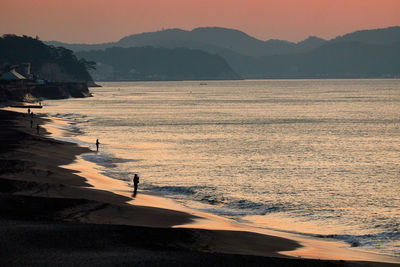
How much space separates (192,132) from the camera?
99.2 metres

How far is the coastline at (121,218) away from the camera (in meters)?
24.9

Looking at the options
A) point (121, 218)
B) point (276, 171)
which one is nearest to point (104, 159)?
point (276, 171)

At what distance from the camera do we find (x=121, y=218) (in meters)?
31.4

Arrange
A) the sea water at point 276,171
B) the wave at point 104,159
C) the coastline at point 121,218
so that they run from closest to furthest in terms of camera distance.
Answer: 1. the coastline at point 121,218
2. the sea water at point 276,171
3. the wave at point 104,159

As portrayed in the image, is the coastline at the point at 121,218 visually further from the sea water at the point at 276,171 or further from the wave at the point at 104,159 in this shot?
the wave at the point at 104,159

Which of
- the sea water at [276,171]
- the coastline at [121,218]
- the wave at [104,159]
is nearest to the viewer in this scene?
the coastline at [121,218]

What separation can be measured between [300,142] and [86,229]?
6165 centimetres

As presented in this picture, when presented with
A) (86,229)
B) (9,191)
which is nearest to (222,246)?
(86,229)

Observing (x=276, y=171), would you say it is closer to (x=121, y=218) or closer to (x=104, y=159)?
(x=104, y=159)

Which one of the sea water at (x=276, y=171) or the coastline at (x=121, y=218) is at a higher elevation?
the coastline at (x=121, y=218)

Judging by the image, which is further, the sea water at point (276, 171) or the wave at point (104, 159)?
the wave at point (104, 159)

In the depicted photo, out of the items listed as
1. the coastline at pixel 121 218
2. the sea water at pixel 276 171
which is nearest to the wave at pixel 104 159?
the sea water at pixel 276 171

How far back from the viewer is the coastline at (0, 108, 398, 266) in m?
24.9

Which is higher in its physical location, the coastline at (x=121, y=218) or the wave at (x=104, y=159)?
the coastline at (x=121, y=218)
